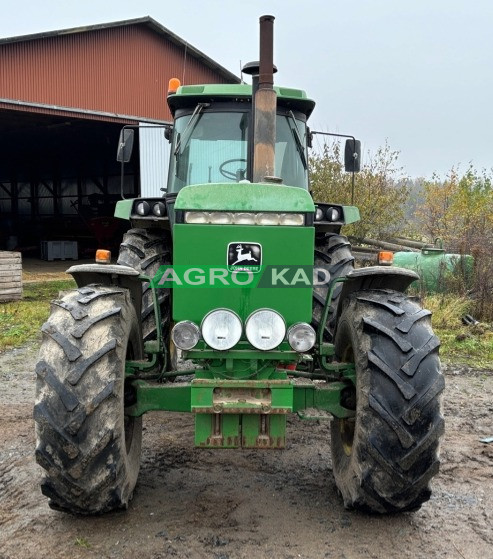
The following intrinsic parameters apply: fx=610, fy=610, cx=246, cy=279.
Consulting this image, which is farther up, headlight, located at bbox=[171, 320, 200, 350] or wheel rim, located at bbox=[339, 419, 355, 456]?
headlight, located at bbox=[171, 320, 200, 350]

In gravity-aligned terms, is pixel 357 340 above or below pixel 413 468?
above

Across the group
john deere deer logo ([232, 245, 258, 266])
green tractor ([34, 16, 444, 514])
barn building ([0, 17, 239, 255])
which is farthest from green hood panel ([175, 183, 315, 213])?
barn building ([0, 17, 239, 255])

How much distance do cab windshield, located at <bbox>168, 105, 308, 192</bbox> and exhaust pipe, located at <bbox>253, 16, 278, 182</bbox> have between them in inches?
26.3

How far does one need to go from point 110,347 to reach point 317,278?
2145 millimetres

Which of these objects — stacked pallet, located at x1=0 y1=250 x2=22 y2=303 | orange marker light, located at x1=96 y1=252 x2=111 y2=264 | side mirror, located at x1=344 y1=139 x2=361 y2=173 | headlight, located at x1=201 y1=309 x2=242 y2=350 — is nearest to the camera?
headlight, located at x1=201 y1=309 x2=242 y2=350

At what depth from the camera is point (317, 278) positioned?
483cm

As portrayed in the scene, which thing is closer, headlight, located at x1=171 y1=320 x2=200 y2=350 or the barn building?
headlight, located at x1=171 y1=320 x2=200 y2=350

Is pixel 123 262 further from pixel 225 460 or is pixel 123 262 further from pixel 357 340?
pixel 357 340

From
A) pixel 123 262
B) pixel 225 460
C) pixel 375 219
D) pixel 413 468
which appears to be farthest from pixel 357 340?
pixel 375 219

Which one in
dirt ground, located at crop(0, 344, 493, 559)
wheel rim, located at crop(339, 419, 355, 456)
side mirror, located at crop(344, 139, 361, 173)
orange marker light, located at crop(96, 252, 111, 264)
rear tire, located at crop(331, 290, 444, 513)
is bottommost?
dirt ground, located at crop(0, 344, 493, 559)

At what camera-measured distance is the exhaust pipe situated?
4223 mm

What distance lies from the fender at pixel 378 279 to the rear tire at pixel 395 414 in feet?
1.19

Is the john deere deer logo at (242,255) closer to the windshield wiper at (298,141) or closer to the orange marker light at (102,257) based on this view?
the orange marker light at (102,257)

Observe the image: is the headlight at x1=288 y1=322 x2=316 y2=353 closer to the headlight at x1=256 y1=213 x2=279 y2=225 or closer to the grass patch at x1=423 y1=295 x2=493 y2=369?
the headlight at x1=256 y1=213 x2=279 y2=225
